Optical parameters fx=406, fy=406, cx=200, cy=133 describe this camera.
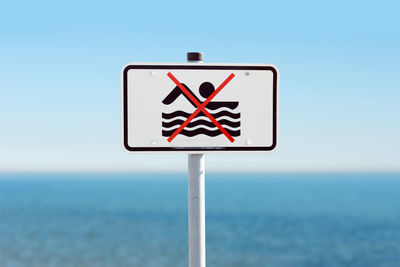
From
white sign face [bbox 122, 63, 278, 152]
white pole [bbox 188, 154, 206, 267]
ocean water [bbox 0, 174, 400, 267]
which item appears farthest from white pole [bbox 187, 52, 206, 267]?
ocean water [bbox 0, 174, 400, 267]

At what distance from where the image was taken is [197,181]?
2477 millimetres

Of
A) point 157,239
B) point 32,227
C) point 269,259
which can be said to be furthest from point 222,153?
point 32,227

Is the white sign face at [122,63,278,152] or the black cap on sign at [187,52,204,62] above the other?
the black cap on sign at [187,52,204,62]

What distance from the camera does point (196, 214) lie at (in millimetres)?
2480

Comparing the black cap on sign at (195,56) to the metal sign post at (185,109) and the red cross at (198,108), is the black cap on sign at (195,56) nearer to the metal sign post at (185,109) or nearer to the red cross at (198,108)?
the metal sign post at (185,109)

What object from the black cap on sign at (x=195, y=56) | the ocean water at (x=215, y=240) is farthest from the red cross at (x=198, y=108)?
the ocean water at (x=215, y=240)

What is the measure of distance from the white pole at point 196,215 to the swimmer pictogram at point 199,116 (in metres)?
0.24

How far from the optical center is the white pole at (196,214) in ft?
8.13

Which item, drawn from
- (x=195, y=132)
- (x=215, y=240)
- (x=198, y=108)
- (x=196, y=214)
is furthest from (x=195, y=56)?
(x=215, y=240)

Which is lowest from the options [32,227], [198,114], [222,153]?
[32,227]

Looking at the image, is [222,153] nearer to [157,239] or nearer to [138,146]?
[138,146]

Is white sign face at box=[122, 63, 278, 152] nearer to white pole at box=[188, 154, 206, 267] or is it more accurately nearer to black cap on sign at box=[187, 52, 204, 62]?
black cap on sign at box=[187, 52, 204, 62]

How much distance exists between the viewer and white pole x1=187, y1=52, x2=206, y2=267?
8.13ft

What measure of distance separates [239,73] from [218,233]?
47409 mm
